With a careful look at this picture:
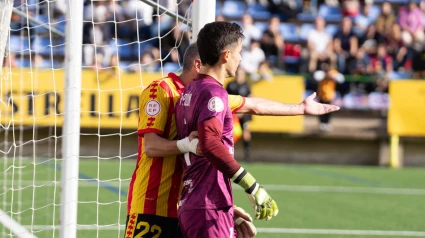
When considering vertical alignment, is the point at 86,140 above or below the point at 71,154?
below

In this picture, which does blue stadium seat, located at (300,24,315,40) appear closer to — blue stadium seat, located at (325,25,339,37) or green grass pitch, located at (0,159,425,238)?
blue stadium seat, located at (325,25,339,37)

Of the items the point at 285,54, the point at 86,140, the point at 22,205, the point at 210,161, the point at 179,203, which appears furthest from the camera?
Result: the point at 285,54

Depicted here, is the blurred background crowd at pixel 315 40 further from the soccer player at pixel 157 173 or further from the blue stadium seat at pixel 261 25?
the soccer player at pixel 157 173

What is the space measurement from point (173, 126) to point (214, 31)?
0.70 m

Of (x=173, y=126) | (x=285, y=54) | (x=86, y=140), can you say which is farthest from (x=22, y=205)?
(x=285, y=54)

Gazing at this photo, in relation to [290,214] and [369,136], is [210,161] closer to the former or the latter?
[290,214]

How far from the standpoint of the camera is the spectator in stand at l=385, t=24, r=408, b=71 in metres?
20.4

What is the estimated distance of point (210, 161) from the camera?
371 centimetres

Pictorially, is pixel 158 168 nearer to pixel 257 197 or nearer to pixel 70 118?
pixel 257 197

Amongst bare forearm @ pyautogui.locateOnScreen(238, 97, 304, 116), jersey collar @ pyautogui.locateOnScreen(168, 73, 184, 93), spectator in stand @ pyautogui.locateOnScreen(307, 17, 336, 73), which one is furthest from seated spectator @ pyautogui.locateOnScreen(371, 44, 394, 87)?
jersey collar @ pyautogui.locateOnScreen(168, 73, 184, 93)

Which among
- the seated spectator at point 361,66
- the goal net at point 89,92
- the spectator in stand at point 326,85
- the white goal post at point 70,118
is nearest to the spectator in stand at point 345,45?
the seated spectator at point 361,66

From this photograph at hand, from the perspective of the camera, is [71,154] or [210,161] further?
[71,154]

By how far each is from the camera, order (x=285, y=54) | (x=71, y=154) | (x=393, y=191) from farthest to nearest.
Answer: (x=285, y=54) < (x=393, y=191) < (x=71, y=154)

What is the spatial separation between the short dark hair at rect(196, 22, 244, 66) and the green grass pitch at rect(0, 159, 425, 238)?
7.08 feet
